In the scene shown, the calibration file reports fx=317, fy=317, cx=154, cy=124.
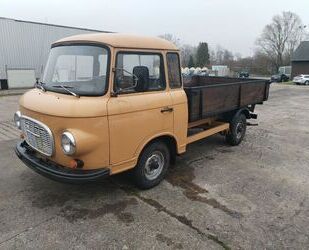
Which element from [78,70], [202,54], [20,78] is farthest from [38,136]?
[202,54]

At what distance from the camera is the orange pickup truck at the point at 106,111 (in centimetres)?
408

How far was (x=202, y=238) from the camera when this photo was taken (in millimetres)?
3842

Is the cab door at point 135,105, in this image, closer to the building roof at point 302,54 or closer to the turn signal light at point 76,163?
the turn signal light at point 76,163

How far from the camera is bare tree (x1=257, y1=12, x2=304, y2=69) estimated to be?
72.5 metres

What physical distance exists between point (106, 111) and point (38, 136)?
113 cm

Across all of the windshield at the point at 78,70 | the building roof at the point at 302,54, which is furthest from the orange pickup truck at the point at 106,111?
the building roof at the point at 302,54

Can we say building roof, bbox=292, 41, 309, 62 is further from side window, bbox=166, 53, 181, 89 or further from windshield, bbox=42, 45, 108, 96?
windshield, bbox=42, 45, 108, 96

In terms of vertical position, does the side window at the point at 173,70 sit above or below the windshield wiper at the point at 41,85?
above

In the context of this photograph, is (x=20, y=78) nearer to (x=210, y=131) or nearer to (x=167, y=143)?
(x=210, y=131)

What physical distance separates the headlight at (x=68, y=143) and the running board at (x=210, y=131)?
8.32 feet

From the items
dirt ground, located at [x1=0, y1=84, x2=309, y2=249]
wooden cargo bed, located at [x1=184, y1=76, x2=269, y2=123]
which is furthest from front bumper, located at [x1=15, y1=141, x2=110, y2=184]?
wooden cargo bed, located at [x1=184, y1=76, x2=269, y2=123]

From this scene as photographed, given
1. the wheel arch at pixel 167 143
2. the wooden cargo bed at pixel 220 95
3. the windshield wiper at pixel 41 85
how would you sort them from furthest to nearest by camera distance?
the wooden cargo bed at pixel 220 95, the windshield wiper at pixel 41 85, the wheel arch at pixel 167 143

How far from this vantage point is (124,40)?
449cm

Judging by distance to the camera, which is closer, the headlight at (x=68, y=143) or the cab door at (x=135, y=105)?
the headlight at (x=68, y=143)
